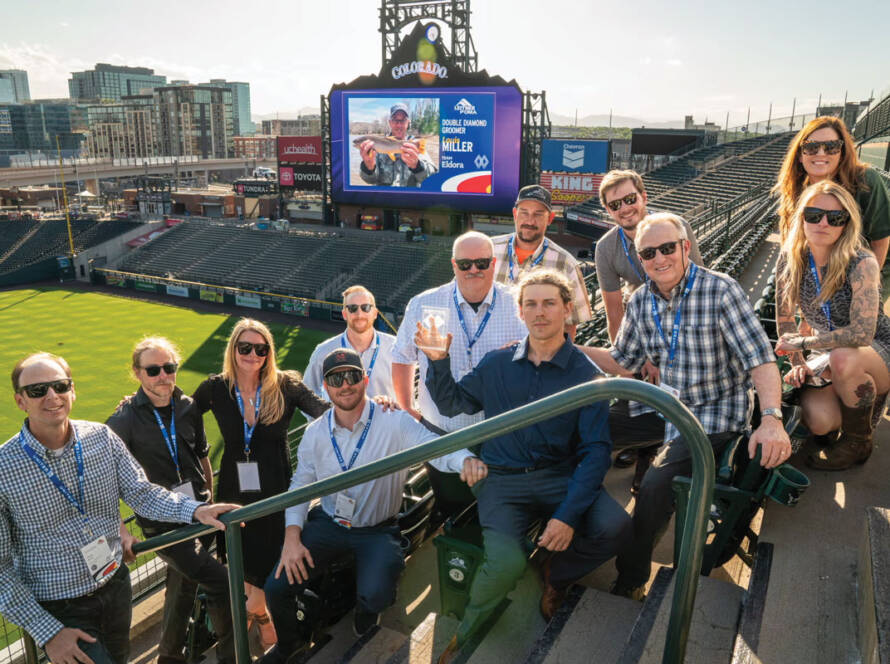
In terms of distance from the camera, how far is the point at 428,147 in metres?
27.2

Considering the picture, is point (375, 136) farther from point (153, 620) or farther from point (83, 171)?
point (83, 171)

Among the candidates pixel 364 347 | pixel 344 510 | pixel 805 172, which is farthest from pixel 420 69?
pixel 344 510

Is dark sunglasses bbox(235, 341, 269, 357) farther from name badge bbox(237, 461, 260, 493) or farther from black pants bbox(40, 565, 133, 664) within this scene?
black pants bbox(40, 565, 133, 664)

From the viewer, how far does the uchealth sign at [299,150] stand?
37.3 metres

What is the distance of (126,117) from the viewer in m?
136

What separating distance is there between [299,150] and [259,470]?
3633 cm

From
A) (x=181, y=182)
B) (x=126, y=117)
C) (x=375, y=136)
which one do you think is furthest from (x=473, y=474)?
(x=126, y=117)

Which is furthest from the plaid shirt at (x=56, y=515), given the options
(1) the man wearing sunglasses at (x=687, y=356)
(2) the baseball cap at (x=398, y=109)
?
(2) the baseball cap at (x=398, y=109)

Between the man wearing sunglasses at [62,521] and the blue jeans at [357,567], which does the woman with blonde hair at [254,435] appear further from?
the man wearing sunglasses at [62,521]

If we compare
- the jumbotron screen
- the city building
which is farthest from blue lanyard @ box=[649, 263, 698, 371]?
the city building

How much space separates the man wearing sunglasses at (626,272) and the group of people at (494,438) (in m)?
0.02

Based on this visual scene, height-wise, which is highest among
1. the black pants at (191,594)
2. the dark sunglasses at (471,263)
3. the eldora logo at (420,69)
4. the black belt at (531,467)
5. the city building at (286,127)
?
the city building at (286,127)

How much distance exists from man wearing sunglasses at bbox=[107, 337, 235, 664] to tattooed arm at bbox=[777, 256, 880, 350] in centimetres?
339

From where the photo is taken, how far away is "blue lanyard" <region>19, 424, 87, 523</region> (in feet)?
9.42
